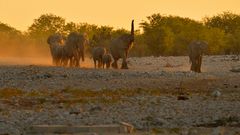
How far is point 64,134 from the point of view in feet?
49.4

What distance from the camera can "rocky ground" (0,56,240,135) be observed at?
55.7 feet

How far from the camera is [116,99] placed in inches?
837

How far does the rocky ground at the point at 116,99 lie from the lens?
16984 millimetres

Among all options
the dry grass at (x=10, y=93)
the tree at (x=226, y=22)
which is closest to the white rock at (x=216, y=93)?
the dry grass at (x=10, y=93)

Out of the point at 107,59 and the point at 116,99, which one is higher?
the point at 107,59

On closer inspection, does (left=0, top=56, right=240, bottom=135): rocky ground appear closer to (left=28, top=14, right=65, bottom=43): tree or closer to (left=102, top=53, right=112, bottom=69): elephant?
(left=102, top=53, right=112, bottom=69): elephant

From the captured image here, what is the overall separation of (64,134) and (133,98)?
22.0 feet

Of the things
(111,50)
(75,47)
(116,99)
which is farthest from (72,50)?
(116,99)

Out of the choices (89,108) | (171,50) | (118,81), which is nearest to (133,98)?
(89,108)

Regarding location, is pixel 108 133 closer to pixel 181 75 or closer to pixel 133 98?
pixel 133 98

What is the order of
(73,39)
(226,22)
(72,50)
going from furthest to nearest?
(226,22), (73,39), (72,50)


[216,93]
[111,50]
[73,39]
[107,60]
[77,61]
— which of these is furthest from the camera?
[107,60]

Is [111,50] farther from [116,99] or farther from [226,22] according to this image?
[226,22]

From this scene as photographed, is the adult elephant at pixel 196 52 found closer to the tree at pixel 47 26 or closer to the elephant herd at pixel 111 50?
the elephant herd at pixel 111 50
